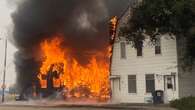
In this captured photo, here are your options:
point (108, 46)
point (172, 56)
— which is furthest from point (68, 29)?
point (172, 56)

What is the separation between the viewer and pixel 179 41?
126ft

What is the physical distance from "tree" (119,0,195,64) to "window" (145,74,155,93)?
323 inches

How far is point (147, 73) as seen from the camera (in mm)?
40219

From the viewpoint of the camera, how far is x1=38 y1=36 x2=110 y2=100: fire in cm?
4694

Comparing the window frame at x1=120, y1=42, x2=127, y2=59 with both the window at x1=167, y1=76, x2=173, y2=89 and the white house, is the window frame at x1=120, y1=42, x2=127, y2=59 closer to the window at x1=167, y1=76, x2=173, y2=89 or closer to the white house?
the white house

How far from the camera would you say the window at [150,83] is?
3997cm

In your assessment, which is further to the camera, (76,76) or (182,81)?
(76,76)

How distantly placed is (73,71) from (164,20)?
1998 cm

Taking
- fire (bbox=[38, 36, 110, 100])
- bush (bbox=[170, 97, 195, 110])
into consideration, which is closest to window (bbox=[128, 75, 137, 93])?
fire (bbox=[38, 36, 110, 100])

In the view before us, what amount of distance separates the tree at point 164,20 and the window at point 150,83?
821 centimetres

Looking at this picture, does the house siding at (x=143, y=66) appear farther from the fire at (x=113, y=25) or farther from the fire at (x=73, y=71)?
the fire at (x=73, y=71)

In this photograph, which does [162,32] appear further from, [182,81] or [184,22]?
[182,81]

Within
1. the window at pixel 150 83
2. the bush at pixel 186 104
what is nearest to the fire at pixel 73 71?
the window at pixel 150 83

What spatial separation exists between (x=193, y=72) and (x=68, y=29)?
51.1 feet
